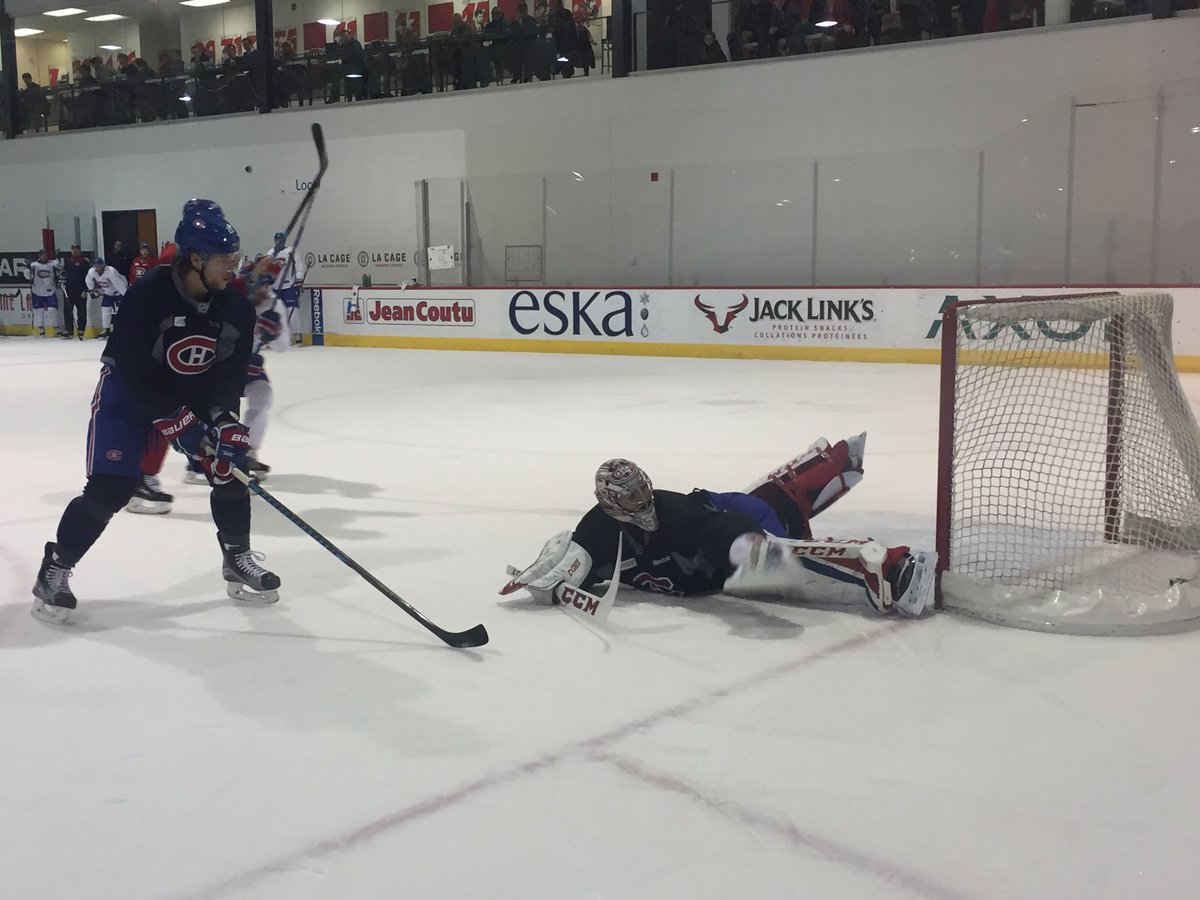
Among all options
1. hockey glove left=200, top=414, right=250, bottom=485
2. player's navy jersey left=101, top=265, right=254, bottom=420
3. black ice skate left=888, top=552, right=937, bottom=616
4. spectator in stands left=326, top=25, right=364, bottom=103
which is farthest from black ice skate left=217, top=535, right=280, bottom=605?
spectator in stands left=326, top=25, right=364, bottom=103

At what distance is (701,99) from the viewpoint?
14.1 metres

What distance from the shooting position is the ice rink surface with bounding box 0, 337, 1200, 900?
183cm

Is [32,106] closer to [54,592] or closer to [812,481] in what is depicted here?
[54,592]

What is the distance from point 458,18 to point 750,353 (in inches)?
306

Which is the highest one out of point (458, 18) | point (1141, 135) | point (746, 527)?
point (458, 18)

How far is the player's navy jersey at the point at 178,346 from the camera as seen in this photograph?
3.06 metres

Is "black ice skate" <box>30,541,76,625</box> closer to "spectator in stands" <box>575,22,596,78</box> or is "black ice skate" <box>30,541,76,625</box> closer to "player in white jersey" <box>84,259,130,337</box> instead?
"spectator in stands" <box>575,22,596,78</box>

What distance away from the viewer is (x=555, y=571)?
3262mm

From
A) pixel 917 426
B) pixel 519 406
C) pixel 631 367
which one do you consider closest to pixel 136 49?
pixel 631 367

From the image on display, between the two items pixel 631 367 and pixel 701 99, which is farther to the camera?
pixel 701 99

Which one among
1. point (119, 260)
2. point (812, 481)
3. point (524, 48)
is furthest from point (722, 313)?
point (119, 260)

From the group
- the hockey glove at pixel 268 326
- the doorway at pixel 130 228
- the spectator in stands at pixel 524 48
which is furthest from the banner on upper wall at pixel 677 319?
the hockey glove at pixel 268 326

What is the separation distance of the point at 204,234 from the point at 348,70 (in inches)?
592

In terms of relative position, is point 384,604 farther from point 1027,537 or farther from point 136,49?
point 136,49
